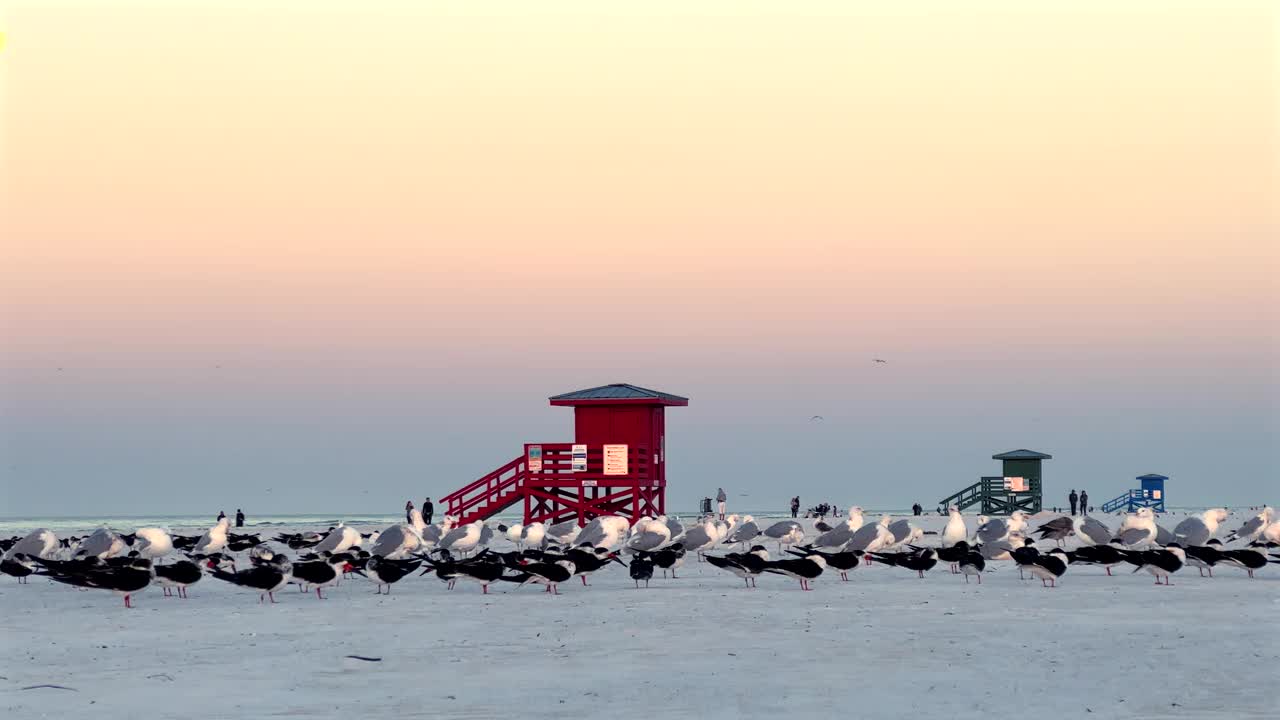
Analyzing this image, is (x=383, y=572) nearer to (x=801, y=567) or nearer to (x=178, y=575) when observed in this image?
(x=178, y=575)

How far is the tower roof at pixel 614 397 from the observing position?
50.3 metres

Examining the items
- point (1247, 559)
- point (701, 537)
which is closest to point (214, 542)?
point (701, 537)

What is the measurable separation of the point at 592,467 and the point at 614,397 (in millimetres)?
2481

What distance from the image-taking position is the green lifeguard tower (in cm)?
7362

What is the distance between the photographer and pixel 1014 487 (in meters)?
73.6

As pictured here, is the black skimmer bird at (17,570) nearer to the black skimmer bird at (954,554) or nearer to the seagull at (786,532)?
the black skimmer bird at (954,554)

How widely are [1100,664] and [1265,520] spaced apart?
1069 inches

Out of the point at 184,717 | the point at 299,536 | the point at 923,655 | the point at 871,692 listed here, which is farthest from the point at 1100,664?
the point at 299,536

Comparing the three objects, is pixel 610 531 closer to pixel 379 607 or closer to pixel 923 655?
pixel 379 607

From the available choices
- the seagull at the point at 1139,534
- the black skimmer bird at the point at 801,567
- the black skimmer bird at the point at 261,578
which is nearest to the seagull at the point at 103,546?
the black skimmer bird at the point at 261,578

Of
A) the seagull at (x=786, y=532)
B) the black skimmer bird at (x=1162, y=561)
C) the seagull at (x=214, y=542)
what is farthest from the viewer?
the seagull at (x=786, y=532)

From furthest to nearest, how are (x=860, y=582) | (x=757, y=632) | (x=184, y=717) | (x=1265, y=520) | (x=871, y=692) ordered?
(x=1265, y=520), (x=860, y=582), (x=757, y=632), (x=871, y=692), (x=184, y=717)

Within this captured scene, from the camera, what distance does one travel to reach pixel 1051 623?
19953mm

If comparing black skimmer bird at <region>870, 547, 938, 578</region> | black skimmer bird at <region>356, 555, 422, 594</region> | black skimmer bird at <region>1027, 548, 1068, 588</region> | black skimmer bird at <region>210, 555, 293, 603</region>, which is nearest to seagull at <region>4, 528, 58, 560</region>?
black skimmer bird at <region>210, 555, 293, 603</region>
